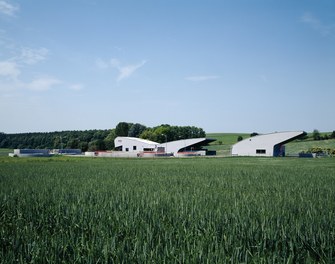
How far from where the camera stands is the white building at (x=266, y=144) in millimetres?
75812

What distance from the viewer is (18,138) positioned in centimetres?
18125

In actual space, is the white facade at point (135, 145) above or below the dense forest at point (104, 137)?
below

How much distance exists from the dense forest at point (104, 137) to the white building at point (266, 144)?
52.8 meters

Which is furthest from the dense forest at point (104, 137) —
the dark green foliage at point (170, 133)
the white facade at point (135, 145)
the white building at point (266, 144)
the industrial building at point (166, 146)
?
the white building at point (266, 144)

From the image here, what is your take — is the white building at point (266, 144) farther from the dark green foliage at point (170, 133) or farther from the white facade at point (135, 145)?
the dark green foliage at point (170, 133)

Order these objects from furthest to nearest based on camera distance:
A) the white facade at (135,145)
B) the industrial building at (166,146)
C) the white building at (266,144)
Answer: the white facade at (135,145) < the industrial building at (166,146) < the white building at (266,144)

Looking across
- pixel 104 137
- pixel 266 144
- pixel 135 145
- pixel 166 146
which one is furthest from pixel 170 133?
pixel 266 144

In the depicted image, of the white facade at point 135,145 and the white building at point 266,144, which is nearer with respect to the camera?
the white building at point 266,144

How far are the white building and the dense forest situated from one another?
5283 centimetres

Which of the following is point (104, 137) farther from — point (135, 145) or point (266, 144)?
point (266, 144)

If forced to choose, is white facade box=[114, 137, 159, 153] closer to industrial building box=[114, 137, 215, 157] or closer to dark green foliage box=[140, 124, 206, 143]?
industrial building box=[114, 137, 215, 157]

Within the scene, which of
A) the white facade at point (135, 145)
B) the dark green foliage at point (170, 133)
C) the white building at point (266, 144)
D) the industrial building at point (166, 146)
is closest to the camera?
the white building at point (266, 144)

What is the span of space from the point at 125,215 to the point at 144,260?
3.23 metres

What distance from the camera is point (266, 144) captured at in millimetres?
78125
